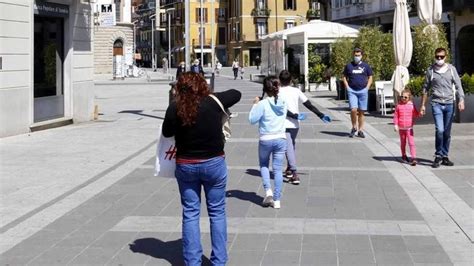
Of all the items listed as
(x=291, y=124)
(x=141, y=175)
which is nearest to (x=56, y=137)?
(x=141, y=175)

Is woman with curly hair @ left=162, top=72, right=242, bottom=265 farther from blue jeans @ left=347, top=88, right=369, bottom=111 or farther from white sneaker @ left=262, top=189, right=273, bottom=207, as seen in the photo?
blue jeans @ left=347, top=88, right=369, bottom=111

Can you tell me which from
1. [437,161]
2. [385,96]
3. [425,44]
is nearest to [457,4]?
[425,44]

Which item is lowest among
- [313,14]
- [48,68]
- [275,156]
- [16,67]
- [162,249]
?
[162,249]

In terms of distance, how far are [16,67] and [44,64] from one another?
6.09 feet

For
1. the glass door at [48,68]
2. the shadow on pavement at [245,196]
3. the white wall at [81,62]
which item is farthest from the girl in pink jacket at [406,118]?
the white wall at [81,62]

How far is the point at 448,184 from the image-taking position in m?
9.17

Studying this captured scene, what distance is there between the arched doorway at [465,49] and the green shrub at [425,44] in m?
17.4

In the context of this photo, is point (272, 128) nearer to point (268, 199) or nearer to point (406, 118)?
point (268, 199)

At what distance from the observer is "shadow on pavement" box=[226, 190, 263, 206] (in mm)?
8375

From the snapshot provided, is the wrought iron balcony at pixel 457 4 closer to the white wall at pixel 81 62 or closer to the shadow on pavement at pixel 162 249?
the white wall at pixel 81 62

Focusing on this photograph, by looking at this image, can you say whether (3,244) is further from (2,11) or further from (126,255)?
(2,11)

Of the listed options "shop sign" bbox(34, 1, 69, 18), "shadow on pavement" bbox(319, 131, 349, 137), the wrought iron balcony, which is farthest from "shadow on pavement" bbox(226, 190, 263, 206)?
the wrought iron balcony

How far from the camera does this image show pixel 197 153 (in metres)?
5.26

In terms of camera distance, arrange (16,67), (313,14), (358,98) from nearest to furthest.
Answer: (358,98) < (16,67) < (313,14)
